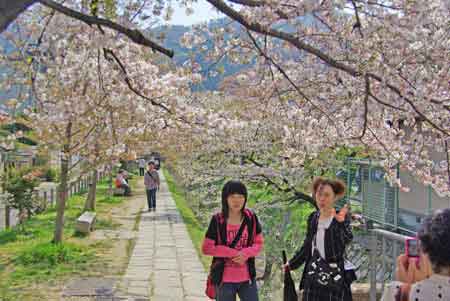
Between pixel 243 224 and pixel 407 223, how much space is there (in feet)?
23.6

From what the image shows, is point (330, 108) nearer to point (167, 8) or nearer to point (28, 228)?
point (167, 8)

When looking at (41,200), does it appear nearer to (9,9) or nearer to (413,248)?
(9,9)

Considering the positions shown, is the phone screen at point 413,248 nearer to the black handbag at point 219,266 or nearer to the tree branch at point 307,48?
the tree branch at point 307,48

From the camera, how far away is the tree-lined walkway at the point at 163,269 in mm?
6484

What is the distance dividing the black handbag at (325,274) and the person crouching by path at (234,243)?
541 millimetres

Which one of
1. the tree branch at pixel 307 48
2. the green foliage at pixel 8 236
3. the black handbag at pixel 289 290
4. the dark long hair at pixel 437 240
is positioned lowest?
the green foliage at pixel 8 236

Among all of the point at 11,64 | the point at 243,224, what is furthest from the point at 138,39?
the point at 11,64

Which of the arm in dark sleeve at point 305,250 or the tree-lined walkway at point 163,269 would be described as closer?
the arm in dark sleeve at point 305,250

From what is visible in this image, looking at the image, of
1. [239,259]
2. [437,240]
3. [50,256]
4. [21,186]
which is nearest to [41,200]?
[21,186]

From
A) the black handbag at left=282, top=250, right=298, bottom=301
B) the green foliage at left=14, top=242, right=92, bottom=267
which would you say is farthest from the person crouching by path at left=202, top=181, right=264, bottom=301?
the green foliage at left=14, top=242, right=92, bottom=267

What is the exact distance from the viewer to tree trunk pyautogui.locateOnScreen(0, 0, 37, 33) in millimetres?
3334

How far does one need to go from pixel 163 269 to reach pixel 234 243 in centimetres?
414

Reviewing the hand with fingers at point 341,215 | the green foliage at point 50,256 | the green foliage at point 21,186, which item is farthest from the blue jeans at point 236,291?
the green foliage at point 21,186

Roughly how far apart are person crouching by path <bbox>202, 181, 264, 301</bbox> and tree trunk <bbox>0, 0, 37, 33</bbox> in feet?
6.20
